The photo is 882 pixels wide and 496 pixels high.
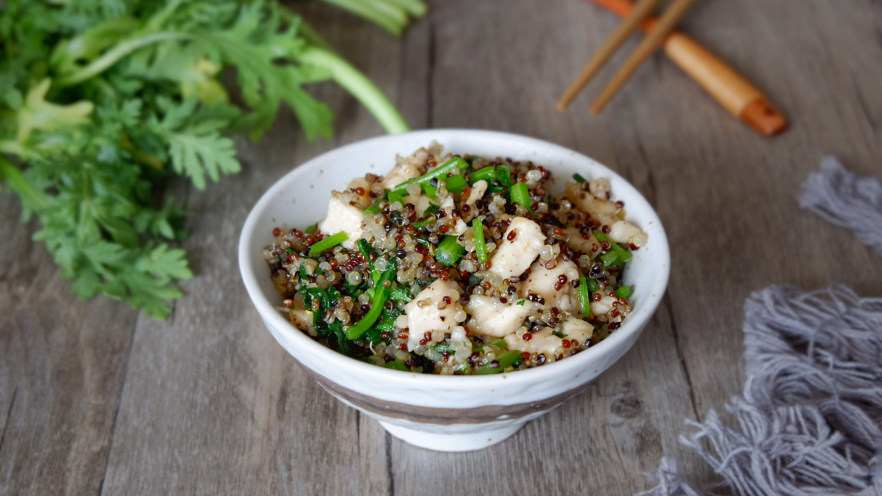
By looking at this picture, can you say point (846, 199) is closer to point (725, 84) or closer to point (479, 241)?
point (725, 84)

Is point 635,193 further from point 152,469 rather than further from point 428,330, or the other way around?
point 152,469

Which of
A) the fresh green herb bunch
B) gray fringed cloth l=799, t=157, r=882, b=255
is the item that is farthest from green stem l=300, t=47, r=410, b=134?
gray fringed cloth l=799, t=157, r=882, b=255

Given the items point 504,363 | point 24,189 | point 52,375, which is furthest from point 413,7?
point 504,363

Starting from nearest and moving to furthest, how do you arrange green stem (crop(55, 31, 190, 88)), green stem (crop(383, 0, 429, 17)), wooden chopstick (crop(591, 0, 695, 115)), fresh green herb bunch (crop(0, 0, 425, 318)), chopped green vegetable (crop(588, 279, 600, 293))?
chopped green vegetable (crop(588, 279, 600, 293)) < fresh green herb bunch (crop(0, 0, 425, 318)) < green stem (crop(55, 31, 190, 88)) < wooden chopstick (crop(591, 0, 695, 115)) < green stem (crop(383, 0, 429, 17))

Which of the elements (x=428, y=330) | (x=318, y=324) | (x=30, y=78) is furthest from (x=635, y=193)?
(x=30, y=78)

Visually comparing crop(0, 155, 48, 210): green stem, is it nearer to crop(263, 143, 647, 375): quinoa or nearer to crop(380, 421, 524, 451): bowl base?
crop(263, 143, 647, 375): quinoa

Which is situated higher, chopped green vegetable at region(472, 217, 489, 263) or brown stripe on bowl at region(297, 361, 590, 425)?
chopped green vegetable at region(472, 217, 489, 263)
